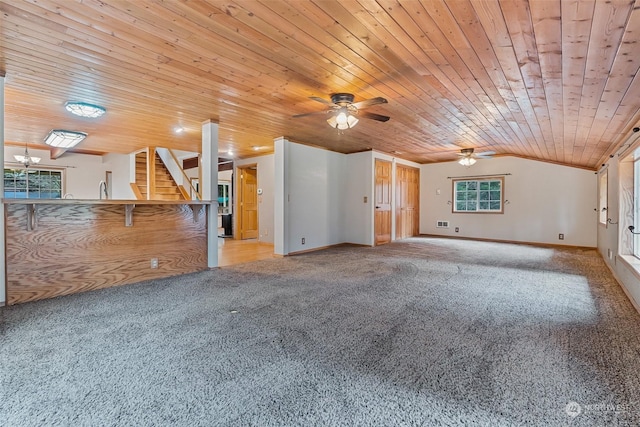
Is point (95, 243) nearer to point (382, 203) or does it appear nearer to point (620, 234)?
point (382, 203)

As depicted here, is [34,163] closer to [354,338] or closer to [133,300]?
[133,300]

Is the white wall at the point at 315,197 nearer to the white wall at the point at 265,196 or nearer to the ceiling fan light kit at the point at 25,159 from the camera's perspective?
the white wall at the point at 265,196

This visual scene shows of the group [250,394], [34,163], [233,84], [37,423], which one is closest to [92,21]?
[233,84]

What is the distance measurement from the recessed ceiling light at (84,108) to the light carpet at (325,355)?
7.59ft

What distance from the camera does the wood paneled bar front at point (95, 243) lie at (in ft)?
10.4

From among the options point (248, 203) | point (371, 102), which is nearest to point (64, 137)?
point (248, 203)

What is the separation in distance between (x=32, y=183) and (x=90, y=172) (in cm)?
124

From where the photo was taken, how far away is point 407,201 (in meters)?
8.77

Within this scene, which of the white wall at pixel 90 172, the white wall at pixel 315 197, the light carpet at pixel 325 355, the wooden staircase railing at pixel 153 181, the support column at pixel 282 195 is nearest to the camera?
the light carpet at pixel 325 355

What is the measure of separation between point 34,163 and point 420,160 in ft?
31.8

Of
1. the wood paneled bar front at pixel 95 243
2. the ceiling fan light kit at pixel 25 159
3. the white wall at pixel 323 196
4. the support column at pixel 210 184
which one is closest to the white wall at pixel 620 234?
the white wall at pixel 323 196

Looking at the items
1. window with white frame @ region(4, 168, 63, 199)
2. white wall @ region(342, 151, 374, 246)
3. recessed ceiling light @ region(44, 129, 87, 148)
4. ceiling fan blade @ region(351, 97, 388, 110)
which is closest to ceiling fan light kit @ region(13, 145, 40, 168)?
window with white frame @ region(4, 168, 63, 199)

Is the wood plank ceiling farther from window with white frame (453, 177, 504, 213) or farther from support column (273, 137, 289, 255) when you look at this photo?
window with white frame (453, 177, 504, 213)

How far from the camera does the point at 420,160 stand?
8680 millimetres
